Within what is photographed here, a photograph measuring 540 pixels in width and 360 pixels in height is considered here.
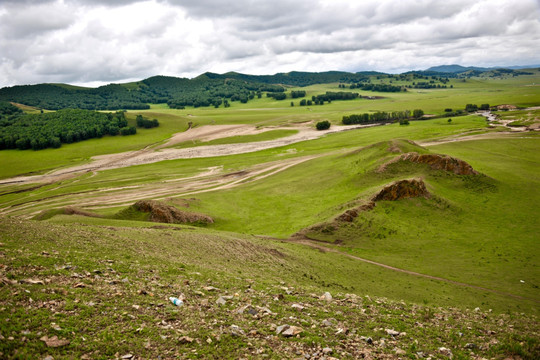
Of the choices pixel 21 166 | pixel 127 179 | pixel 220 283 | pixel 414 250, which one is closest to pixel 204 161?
pixel 127 179

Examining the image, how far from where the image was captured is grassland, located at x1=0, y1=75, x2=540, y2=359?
13852 mm

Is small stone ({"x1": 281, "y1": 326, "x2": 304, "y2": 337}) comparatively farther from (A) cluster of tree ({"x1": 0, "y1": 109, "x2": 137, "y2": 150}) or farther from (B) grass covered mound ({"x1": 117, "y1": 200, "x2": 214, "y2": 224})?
(A) cluster of tree ({"x1": 0, "y1": 109, "x2": 137, "y2": 150})

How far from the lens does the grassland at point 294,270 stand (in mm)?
13852

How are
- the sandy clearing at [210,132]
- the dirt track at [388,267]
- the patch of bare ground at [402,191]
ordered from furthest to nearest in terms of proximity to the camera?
the sandy clearing at [210,132]
the patch of bare ground at [402,191]
the dirt track at [388,267]

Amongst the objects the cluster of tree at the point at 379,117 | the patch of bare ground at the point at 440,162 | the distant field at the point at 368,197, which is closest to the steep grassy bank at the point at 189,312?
the distant field at the point at 368,197

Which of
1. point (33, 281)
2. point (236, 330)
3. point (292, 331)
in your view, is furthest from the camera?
point (33, 281)

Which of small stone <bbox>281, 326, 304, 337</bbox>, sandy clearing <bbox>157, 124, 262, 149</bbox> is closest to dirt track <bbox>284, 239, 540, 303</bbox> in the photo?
small stone <bbox>281, 326, 304, 337</bbox>

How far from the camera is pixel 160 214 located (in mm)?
48438

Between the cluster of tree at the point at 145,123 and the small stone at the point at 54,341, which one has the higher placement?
the cluster of tree at the point at 145,123

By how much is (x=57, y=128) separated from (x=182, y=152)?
81.4 meters

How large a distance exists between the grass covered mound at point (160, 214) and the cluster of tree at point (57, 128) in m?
130

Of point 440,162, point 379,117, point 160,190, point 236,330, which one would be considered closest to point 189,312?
point 236,330

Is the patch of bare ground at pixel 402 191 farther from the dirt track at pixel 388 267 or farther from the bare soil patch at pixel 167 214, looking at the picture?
the bare soil patch at pixel 167 214

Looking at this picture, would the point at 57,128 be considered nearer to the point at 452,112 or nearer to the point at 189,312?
the point at 189,312
